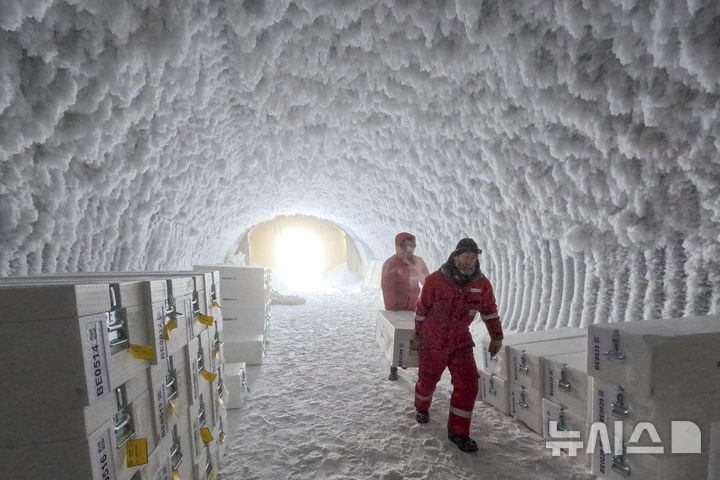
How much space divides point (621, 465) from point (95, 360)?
258 centimetres

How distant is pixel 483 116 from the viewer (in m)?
3.50

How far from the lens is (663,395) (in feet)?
5.86

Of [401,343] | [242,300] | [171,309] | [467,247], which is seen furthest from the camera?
[242,300]

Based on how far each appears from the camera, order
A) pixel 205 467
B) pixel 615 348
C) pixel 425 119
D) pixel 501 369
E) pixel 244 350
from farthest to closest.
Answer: pixel 244 350
pixel 425 119
pixel 501 369
pixel 205 467
pixel 615 348

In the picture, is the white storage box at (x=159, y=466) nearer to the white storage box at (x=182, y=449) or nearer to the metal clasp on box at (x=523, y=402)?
the white storage box at (x=182, y=449)

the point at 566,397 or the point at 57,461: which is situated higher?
the point at 57,461

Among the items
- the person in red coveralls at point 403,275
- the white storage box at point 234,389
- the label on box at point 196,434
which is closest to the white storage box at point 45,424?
the label on box at point 196,434

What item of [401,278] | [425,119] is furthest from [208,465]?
[425,119]

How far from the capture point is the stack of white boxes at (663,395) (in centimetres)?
178

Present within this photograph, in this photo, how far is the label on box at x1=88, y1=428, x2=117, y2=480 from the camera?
42.6 inches

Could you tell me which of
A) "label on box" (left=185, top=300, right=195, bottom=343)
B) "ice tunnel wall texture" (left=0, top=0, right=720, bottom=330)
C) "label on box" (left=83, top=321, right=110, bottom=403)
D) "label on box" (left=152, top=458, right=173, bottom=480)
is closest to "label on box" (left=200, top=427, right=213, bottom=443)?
"label on box" (left=152, top=458, right=173, bottom=480)

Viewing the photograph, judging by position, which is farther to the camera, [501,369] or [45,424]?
[501,369]

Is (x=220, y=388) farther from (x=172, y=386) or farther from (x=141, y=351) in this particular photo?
(x=141, y=351)

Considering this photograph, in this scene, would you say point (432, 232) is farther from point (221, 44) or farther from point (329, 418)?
point (221, 44)
